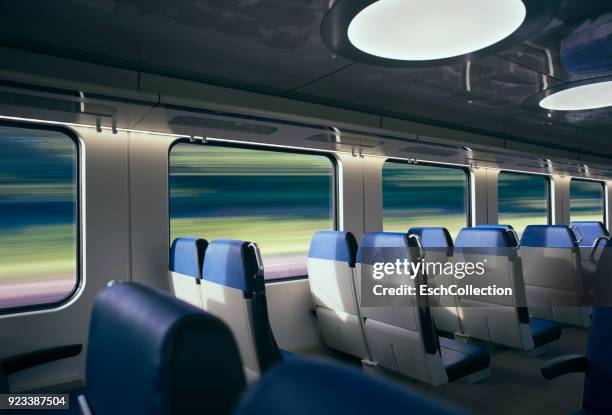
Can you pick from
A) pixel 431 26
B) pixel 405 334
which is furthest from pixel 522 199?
pixel 431 26

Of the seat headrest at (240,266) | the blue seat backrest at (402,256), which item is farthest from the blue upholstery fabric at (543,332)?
the seat headrest at (240,266)

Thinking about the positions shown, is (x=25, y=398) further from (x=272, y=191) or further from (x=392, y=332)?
(x=272, y=191)

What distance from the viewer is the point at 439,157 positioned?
17.9 feet

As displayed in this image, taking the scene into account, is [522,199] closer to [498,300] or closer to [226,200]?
[498,300]

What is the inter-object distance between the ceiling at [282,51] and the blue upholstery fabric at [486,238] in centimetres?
130

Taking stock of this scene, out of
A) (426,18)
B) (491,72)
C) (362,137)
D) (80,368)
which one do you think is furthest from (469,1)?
(80,368)

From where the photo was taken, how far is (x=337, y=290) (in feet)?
11.3

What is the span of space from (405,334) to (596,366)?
4.01 ft

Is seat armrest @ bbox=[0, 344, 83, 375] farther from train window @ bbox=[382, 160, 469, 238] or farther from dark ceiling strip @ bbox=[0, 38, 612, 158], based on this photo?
train window @ bbox=[382, 160, 469, 238]

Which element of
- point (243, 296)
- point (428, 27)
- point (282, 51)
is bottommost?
point (243, 296)

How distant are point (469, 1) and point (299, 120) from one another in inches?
60.0

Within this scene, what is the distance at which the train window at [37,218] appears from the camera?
2977 millimetres

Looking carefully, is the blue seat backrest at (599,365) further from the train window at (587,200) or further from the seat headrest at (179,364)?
the train window at (587,200)

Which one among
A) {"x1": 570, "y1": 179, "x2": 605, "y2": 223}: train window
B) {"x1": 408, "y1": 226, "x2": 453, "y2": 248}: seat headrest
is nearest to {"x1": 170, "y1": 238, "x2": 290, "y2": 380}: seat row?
{"x1": 408, "y1": 226, "x2": 453, "y2": 248}: seat headrest
